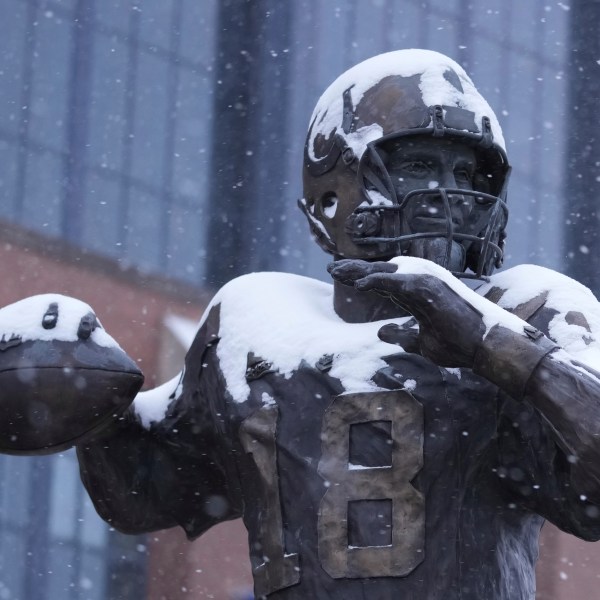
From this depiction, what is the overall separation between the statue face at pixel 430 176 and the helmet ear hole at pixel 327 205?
111 millimetres

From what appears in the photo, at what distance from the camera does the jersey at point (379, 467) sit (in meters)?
3.28

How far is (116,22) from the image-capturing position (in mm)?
6574

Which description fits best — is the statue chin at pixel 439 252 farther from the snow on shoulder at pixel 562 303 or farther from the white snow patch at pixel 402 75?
the white snow patch at pixel 402 75

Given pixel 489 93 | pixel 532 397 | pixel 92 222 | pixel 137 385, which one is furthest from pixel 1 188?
pixel 532 397

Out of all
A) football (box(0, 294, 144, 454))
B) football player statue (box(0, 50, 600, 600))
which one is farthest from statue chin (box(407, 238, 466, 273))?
football (box(0, 294, 144, 454))

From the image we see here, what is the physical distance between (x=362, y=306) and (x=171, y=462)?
15.4 inches

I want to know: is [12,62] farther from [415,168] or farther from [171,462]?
[415,168]

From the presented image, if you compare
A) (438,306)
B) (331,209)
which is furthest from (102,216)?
(438,306)

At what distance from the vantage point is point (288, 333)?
3.46 meters

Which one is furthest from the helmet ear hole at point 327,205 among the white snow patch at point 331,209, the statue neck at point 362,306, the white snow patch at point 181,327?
the white snow patch at point 181,327

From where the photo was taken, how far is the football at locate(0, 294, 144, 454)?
339 centimetres

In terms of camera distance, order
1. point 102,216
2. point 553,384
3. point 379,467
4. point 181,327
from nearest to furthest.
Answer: point 553,384
point 379,467
point 181,327
point 102,216

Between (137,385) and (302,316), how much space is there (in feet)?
0.88

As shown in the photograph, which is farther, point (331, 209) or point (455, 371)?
point (331, 209)
